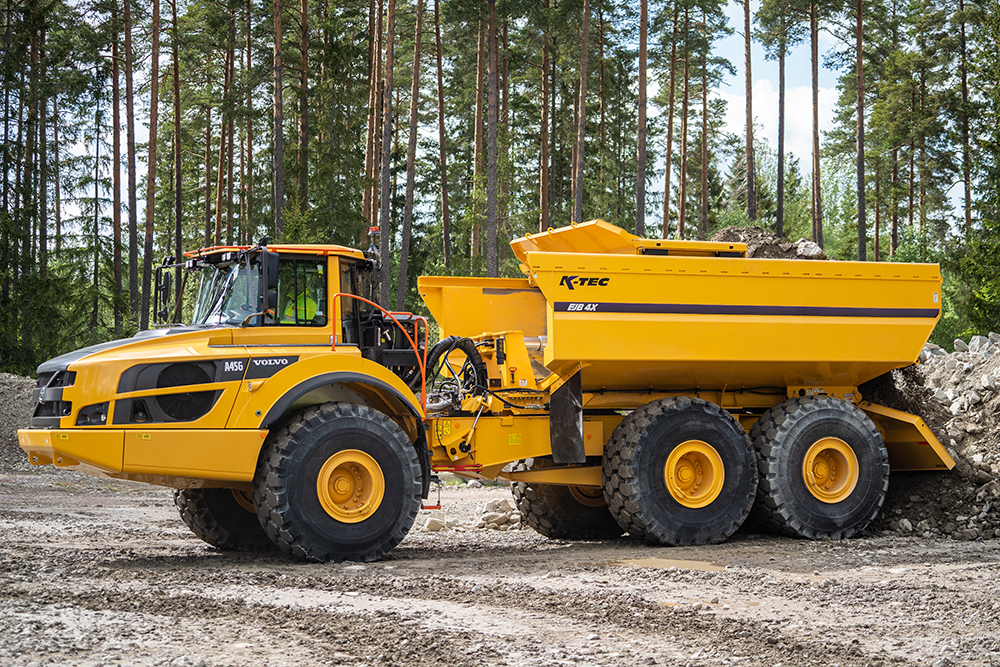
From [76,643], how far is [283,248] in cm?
381

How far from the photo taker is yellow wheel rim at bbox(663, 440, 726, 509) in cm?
875

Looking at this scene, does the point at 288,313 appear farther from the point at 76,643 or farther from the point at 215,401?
the point at 76,643

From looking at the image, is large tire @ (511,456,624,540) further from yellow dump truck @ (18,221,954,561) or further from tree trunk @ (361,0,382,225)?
tree trunk @ (361,0,382,225)

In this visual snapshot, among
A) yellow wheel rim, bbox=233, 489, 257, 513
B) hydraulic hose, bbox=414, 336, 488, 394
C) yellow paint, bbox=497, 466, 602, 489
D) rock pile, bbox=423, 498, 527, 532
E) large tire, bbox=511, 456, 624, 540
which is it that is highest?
hydraulic hose, bbox=414, 336, 488, 394

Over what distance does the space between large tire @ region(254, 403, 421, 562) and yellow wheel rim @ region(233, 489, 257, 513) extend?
1.24 meters

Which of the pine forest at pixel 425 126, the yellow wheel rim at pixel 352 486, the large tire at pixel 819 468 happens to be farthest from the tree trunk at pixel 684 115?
the yellow wheel rim at pixel 352 486

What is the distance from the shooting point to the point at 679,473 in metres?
8.87

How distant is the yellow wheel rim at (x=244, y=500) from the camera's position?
28.3 feet

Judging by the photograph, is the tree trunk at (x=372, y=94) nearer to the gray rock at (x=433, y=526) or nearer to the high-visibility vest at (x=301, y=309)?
the gray rock at (x=433, y=526)

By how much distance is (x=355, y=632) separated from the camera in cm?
526

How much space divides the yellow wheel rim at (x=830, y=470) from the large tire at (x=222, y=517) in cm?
537

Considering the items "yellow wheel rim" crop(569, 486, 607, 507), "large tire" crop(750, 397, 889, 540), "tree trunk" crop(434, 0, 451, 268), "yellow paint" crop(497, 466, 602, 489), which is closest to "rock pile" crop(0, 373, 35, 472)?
"yellow wheel rim" crop(569, 486, 607, 507)

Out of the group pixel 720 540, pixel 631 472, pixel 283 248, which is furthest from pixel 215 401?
pixel 720 540

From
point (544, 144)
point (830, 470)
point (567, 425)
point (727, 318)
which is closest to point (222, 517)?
point (567, 425)
